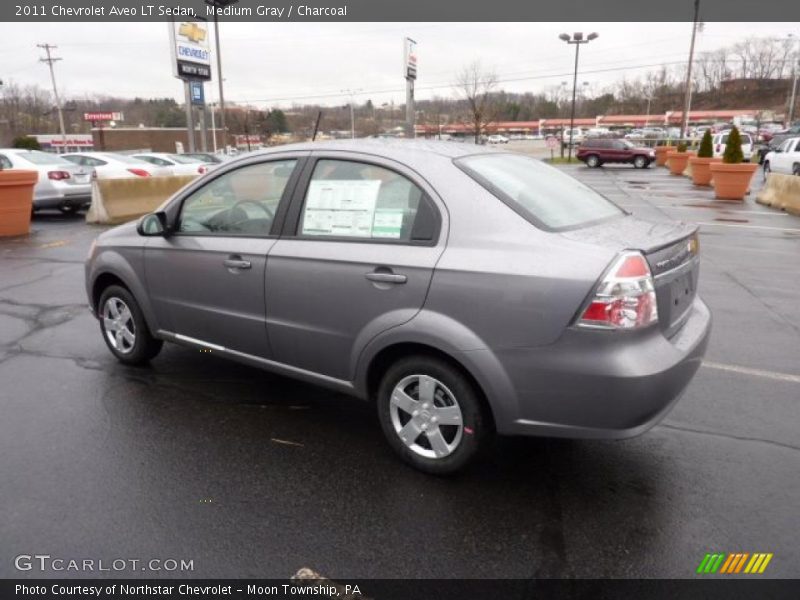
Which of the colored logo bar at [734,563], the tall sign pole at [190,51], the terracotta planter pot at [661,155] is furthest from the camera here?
the terracotta planter pot at [661,155]

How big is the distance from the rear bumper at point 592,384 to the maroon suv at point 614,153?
35.3 meters

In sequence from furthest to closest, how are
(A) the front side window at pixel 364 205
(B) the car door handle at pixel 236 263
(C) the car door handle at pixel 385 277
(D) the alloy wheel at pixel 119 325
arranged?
(D) the alloy wheel at pixel 119 325, (B) the car door handle at pixel 236 263, (A) the front side window at pixel 364 205, (C) the car door handle at pixel 385 277

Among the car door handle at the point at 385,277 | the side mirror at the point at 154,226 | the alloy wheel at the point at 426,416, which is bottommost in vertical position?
the alloy wheel at the point at 426,416

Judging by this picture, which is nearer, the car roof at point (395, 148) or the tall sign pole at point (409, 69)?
the car roof at point (395, 148)

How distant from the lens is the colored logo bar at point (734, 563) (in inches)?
98.4

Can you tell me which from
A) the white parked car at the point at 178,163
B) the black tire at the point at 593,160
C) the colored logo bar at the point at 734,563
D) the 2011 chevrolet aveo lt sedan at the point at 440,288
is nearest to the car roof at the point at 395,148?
the 2011 chevrolet aveo lt sedan at the point at 440,288

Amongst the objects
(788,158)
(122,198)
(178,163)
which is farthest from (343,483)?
(788,158)

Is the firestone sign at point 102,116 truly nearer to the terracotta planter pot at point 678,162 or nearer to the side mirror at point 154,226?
the terracotta planter pot at point 678,162

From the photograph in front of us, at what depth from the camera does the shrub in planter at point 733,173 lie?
17.0m

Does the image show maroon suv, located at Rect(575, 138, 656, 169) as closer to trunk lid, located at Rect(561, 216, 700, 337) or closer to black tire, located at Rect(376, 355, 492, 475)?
trunk lid, located at Rect(561, 216, 700, 337)

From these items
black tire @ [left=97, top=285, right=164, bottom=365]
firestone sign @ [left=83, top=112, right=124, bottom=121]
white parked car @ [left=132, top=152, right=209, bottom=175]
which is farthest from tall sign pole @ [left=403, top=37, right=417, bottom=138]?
firestone sign @ [left=83, top=112, right=124, bottom=121]

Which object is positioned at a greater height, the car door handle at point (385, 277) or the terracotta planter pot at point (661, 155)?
the car door handle at point (385, 277)

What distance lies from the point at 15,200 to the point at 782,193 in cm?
1740

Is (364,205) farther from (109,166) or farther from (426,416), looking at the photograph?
(109,166)
